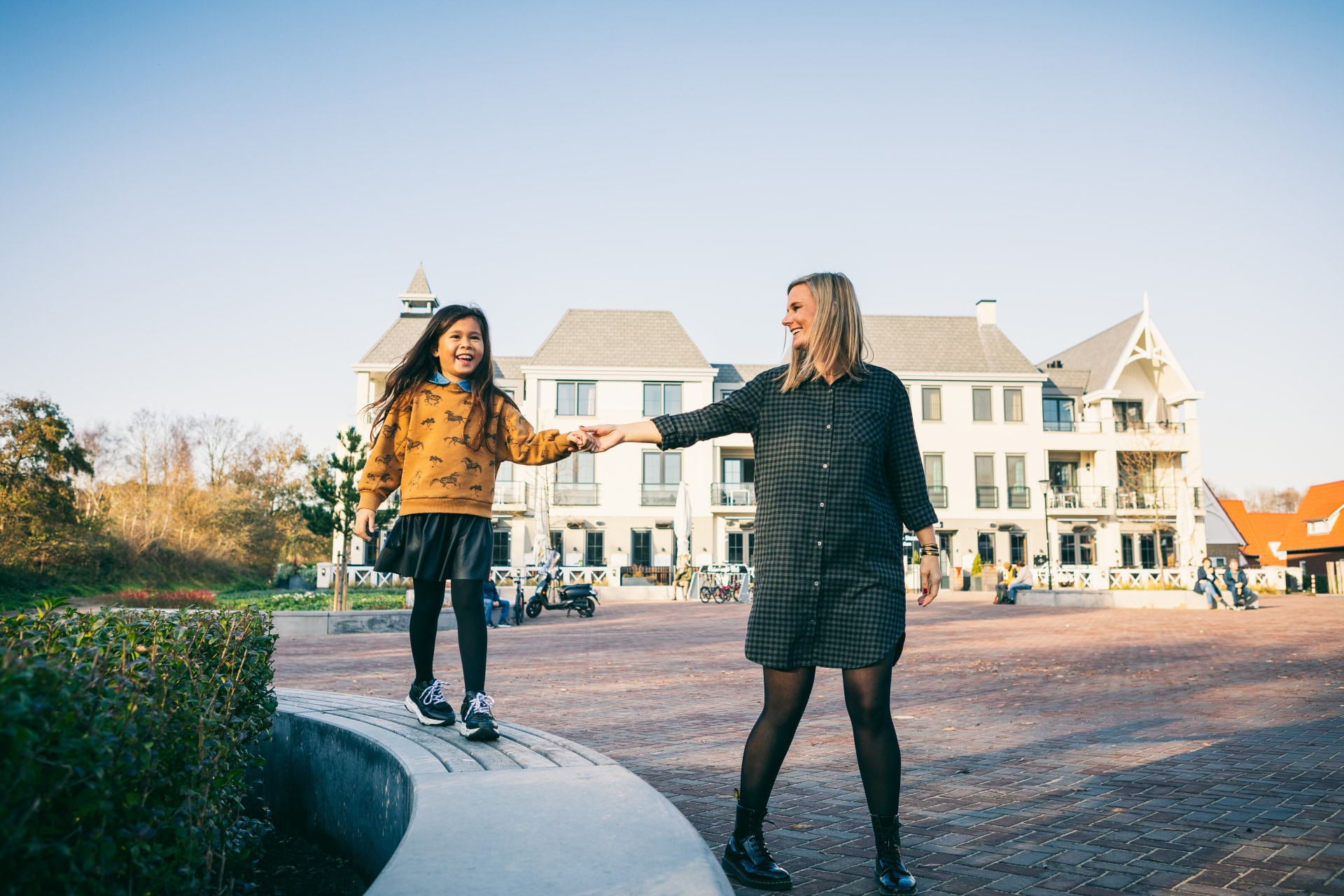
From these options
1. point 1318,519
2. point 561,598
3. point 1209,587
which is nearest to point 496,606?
point 561,598

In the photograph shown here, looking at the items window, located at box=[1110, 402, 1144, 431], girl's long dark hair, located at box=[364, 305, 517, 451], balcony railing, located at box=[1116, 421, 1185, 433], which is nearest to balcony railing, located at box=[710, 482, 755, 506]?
balcony railing, located at box=[1116, 421, 1185, 433]

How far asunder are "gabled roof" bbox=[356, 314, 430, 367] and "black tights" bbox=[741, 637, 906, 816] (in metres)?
34.6

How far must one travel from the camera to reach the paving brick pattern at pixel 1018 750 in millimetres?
2836

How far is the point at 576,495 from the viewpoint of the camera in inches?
1464

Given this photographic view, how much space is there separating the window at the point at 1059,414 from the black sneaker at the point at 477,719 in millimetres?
40732

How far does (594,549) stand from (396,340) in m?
12.1

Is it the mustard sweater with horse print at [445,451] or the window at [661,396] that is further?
the window at [661,396]

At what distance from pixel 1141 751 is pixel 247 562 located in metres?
33.2

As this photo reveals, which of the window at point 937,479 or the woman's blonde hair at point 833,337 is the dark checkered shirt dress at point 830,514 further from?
the window at point 937,479

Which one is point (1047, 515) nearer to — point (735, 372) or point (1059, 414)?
point (1059, 414)

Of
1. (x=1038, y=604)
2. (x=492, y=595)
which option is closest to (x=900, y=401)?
(x=492, y=595)

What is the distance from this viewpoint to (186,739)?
1.96 meters

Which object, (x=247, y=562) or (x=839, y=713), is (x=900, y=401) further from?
(x=247, y=562)

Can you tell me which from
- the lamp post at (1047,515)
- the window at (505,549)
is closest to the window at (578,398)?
the window at (505,549)
